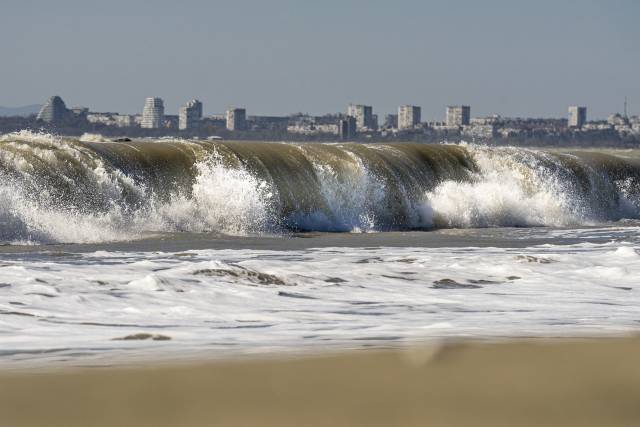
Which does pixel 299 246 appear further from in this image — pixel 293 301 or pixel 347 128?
pixel 347 128

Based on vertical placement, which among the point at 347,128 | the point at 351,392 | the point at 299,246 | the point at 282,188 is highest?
the point at 351,392

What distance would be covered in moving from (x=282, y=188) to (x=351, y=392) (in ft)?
67.0

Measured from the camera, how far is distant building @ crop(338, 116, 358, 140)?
176 meters

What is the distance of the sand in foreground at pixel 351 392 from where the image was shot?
593 cm

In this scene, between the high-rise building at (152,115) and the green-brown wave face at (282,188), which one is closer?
the green-brown wave face at (282,188)

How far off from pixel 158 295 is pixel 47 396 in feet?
16.8

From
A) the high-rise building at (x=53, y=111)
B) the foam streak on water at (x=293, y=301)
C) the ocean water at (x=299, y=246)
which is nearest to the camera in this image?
the foam streak on water at (x=293, y=301)

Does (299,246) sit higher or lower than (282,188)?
lower

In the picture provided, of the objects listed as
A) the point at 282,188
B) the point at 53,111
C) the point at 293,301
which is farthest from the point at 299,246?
the point at 53,111

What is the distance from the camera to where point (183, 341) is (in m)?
8.59

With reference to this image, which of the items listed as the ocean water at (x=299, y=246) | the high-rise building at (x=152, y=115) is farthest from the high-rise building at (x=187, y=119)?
the ocean water at (x=299, y=246)

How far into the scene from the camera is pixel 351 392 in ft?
21.2

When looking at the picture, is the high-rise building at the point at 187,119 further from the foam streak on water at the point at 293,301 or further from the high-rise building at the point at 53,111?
the foam streak on water at the point at 293,301

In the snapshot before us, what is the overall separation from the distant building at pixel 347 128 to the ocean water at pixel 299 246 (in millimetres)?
137155
